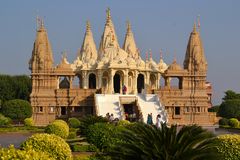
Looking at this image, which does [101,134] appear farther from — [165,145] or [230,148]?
[165,145]

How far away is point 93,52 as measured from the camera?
62.8 metres

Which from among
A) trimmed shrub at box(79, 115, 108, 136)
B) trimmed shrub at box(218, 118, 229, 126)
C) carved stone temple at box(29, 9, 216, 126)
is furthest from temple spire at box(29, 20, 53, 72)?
trimmed shrub at box(79, 115, 108, 136)

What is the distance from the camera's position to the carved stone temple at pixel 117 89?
159ft

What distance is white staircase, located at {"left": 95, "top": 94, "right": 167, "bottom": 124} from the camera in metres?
45.6

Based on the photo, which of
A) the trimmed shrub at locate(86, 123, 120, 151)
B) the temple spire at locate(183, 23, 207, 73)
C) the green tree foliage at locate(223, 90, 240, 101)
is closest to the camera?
the trimmed shrub at locate(86, 123, 120, 151)

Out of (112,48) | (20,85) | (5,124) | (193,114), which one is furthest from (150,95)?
(20,85)

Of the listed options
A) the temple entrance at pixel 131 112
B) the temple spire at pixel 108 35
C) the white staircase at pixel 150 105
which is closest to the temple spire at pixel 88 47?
the temple spire at pixel 108 35

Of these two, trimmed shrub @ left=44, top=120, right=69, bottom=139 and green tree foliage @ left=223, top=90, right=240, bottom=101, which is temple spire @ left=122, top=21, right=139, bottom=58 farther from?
trimmed shrub @ left=44, top=120, right=69, bottom=139

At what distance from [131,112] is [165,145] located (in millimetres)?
39068

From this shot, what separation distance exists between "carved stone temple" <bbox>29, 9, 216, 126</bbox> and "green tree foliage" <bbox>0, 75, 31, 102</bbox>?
12.3 meters

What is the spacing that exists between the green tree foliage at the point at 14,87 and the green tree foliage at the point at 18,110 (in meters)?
14.2

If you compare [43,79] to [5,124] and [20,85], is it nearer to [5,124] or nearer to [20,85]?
[5,124]

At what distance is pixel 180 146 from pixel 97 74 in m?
43.4

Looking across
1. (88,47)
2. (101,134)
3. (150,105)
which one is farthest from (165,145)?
(88,47)
